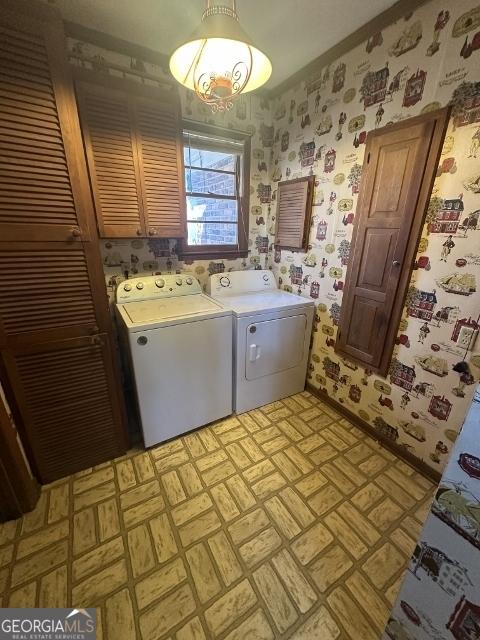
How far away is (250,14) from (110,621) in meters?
3.01

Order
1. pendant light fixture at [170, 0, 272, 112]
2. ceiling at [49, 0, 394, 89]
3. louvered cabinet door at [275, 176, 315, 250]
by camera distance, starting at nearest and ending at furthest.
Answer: pendant light fixture at [170, 0, 272, 112]
ceiling at [49, 0, 394, 89]
louvered cabinet door at [275, 176, 315, 250]

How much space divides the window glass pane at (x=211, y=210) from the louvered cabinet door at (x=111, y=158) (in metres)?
0.63

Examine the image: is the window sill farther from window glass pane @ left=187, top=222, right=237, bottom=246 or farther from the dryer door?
the dryer door

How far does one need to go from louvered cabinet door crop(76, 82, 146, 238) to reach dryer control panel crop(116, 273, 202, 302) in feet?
1.34

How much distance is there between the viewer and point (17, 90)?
3.68 feet

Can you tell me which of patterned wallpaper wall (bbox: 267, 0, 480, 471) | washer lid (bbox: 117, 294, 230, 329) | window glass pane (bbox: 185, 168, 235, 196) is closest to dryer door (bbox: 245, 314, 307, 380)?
patterned wallpaper wall (bbox: 267, 0, 480, 471)

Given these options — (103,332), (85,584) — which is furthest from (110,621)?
(103,332)

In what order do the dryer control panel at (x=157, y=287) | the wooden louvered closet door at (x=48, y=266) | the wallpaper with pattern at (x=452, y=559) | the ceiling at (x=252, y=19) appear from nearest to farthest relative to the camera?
the wallpaper with pattern at (x=452, y=559), the wooden louvered closet door at (x=48, y=266), the ceiling at (x=252, y=19), the dryer control panel at (x=157, y=287)

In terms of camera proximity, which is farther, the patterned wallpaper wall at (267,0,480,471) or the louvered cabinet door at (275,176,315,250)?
the louvered cabinet door at (275,176,315,250)

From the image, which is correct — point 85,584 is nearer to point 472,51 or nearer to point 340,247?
point 340,247

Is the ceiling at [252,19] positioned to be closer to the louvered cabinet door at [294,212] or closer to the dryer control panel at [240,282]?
the louvered cabinet door at [294,212]

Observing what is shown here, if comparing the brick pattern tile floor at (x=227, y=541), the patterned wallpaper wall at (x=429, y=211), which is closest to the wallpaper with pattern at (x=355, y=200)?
the patterned wallpaper wall at (x=429, y=211)

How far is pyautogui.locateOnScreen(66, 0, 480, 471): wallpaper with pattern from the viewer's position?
1312 millimetres

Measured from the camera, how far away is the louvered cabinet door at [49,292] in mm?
1264
